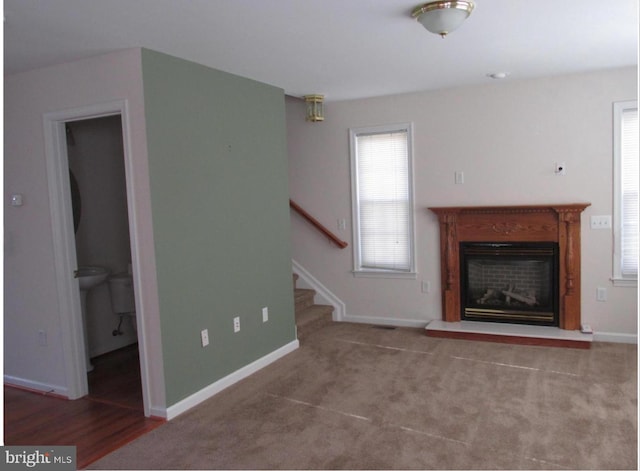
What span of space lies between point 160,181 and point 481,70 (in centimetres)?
271

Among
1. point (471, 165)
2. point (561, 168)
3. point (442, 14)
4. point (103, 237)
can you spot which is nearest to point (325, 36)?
point (442, 14)

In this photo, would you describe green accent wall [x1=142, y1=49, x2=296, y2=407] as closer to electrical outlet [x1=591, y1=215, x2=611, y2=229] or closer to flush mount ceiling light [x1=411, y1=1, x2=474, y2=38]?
flush mount ceiling light [x1=411, y1=1, x2=474, y2=38]

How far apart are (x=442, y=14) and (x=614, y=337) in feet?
11.3

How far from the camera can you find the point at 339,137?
18.0ft

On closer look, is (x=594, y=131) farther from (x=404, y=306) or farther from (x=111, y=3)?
(x=111, y=3)

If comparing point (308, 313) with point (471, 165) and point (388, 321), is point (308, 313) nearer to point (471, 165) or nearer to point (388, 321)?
point (388, 321)

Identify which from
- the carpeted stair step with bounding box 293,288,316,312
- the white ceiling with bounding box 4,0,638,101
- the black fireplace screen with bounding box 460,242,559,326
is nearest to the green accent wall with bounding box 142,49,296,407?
the white ceiling with bounding box 4,0,638,101

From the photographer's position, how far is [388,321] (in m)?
5.46

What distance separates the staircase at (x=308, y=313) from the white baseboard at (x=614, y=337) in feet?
8.45

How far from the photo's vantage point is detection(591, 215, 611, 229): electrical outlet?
178 inches

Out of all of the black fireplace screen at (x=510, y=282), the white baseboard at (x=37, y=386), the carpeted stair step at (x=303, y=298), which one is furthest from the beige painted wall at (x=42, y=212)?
→ the black fireplace screen at (x=510, y=282)

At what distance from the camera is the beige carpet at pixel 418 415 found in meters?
2.73

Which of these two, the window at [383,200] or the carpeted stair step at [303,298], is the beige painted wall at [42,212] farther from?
the window at [383,200]

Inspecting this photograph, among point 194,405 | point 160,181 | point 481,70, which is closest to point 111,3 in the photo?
point 160,181
